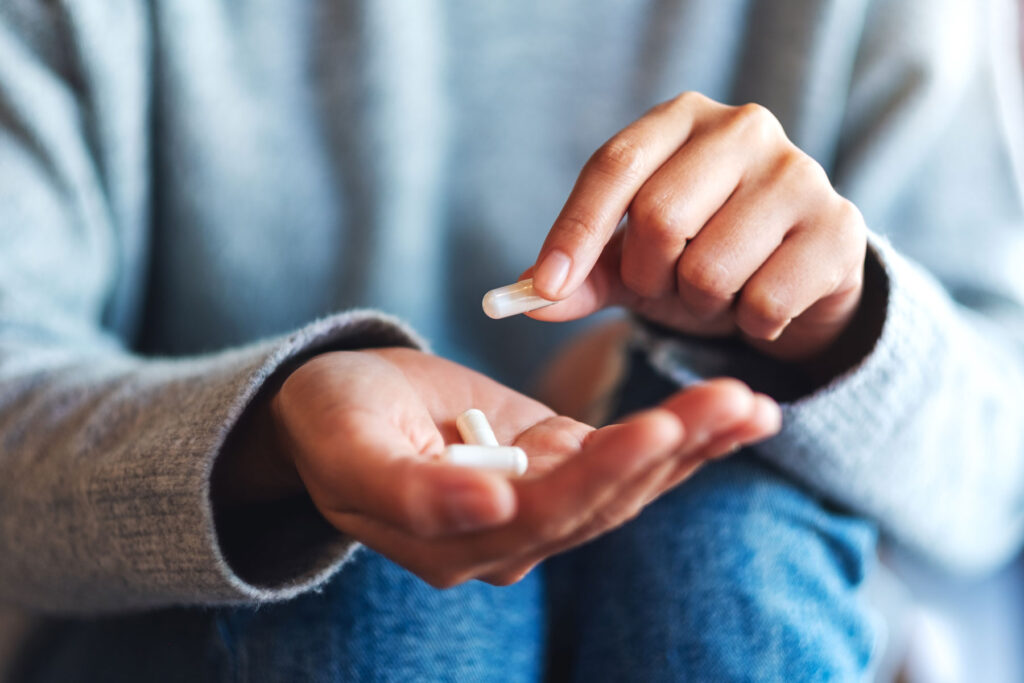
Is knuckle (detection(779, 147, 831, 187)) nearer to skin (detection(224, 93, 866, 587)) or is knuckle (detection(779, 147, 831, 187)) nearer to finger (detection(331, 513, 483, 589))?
skin (detection(224, 93, 866, 587))

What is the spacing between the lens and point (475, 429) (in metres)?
0.39

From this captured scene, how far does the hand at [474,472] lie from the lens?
0.28m

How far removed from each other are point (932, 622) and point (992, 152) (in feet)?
1.46

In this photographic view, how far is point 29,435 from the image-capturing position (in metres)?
0.50

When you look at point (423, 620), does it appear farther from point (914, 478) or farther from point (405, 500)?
point (914, 478)

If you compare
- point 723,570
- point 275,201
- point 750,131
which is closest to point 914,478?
point 723,570

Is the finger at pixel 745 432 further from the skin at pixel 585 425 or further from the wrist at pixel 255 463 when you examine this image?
the wrist at pixel 255 463

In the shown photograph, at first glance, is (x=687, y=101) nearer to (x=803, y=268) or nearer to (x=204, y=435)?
(x=803, y=268)

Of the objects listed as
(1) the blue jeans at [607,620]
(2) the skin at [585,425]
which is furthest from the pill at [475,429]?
(1) the blue jeans at [607,620]

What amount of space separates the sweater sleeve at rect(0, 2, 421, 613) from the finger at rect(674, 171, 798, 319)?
0.19 metres

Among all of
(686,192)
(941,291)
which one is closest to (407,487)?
(686,192)

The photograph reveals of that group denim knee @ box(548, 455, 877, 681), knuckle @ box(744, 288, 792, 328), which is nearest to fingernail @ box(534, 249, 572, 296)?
knuckle @ box(744, 288, 792, 328)

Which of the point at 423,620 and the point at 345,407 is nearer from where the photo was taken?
the point at 345,407

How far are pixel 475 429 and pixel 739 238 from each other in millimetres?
Answer: 187
